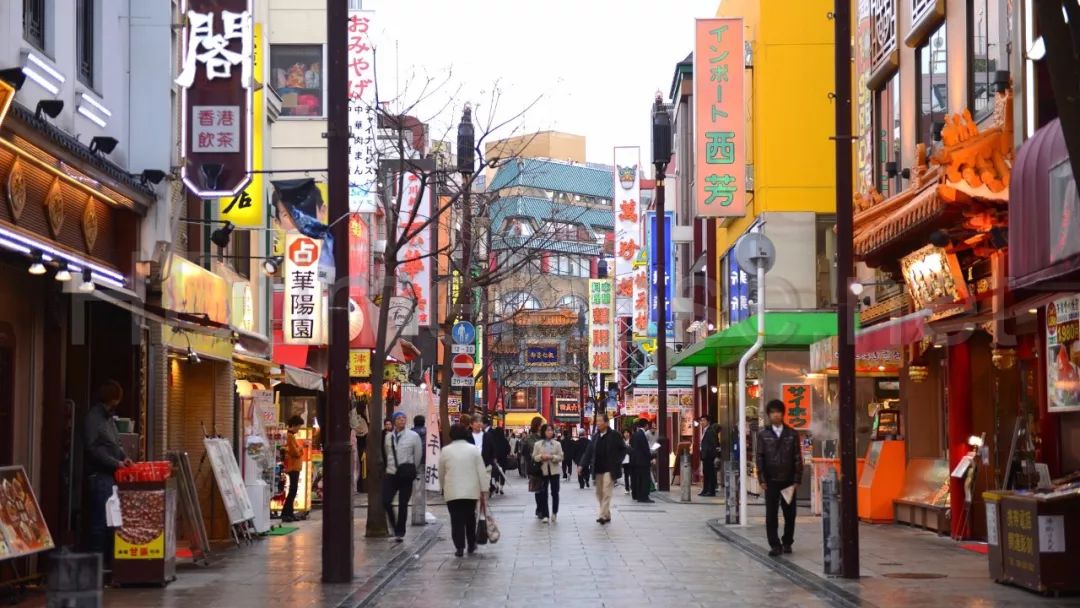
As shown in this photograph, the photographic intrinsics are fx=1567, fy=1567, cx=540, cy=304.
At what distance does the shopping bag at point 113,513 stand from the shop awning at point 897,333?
38.8ft

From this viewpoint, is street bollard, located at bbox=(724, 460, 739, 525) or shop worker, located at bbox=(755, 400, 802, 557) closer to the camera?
shop worker, located at bbox=(755, 400, 802, 557)

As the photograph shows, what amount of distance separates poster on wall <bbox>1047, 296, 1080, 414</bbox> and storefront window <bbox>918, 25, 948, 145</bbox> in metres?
6.27

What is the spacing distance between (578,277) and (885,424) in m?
101

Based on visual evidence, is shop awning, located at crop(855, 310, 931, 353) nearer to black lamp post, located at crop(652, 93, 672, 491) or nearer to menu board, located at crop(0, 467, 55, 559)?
menu board, located at crop(0, 467, 55, 559)

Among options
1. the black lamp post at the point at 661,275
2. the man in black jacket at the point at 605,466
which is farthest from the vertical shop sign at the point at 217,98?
the black lamp post at the point at 661,275

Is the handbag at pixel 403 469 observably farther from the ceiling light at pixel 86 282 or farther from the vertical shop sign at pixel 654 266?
the vertical shop sign at pixel 654 266

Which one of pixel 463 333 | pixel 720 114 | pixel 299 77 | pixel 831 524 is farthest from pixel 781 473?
pixel 299 77

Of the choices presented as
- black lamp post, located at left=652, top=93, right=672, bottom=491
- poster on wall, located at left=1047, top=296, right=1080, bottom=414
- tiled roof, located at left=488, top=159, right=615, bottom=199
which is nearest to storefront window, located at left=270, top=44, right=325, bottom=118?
black lamp post, located at left=652, top=93, right=672, bottom=491

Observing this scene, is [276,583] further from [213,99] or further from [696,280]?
[696,280]

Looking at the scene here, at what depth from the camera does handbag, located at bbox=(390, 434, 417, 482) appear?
23828 mm

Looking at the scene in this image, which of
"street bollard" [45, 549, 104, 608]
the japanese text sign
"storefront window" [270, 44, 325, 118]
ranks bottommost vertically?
"street bollard" [45, 549, 104, 608]

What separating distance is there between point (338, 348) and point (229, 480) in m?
5.93

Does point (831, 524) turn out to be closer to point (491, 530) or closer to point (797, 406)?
point (491, 530)

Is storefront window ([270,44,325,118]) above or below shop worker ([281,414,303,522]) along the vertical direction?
above
